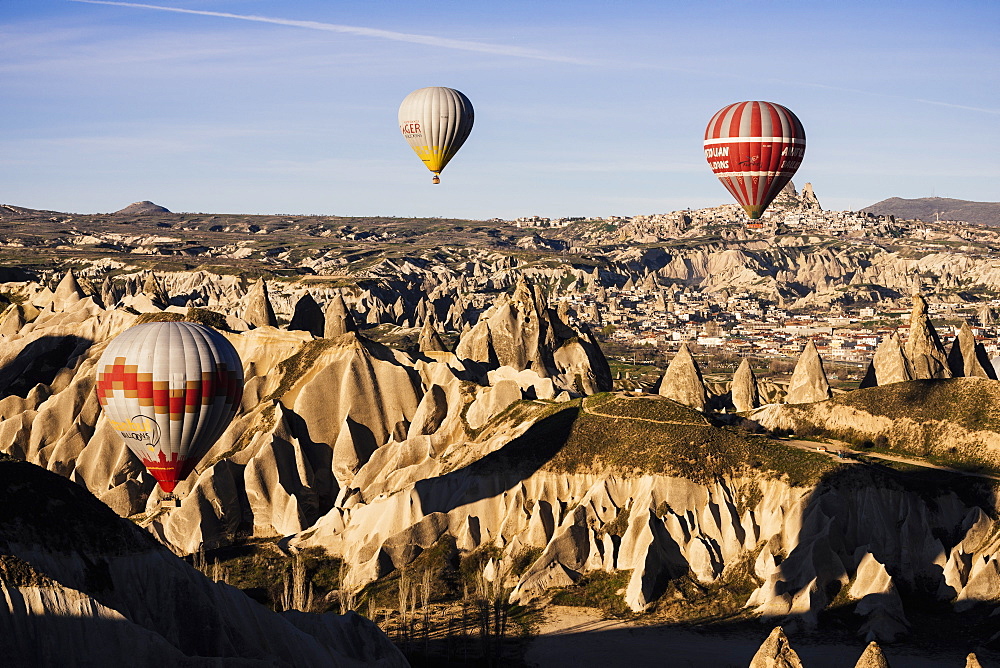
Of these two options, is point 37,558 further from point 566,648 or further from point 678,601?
point 678,601

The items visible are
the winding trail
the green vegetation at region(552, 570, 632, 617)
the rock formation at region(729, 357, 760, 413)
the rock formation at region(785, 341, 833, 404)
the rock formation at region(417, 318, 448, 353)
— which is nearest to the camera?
the green vegetation at region(552, 570, 632, 617)

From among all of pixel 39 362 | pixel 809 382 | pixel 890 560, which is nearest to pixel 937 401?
pixel 890 560

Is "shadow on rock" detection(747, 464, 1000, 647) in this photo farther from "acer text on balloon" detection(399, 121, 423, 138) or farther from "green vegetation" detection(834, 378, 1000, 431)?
"acer text on balloon" detection(399, 121, 423, 138)

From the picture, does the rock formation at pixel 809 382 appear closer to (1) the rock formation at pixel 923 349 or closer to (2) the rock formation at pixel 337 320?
(1) the rock formation at pixel 923 349

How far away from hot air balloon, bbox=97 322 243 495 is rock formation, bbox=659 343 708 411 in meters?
40.2

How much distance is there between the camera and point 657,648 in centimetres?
5122

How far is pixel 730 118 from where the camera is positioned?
8306cm

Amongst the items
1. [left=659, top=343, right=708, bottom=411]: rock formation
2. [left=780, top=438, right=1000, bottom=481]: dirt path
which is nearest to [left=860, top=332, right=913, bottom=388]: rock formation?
[left=659, top=343, right=708, bottom=411]: rock formation

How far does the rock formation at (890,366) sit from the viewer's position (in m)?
89.8

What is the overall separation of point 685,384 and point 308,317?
3657 centimetres

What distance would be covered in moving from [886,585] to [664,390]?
4175cm

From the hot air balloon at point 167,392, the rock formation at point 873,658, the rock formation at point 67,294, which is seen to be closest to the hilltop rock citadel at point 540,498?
the rock formation at point 873,658

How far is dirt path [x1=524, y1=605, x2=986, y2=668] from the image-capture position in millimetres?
48031

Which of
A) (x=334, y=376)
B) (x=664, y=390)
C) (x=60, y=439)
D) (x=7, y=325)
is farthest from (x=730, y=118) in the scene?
(x=7, y=325)
